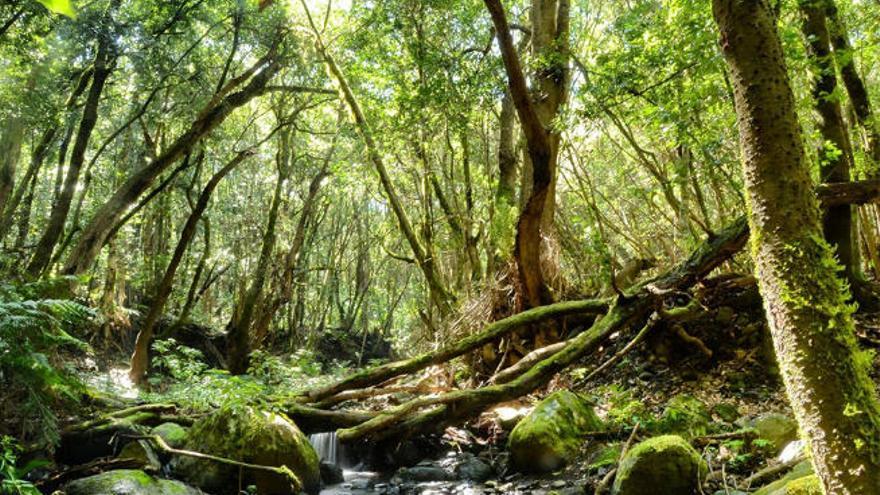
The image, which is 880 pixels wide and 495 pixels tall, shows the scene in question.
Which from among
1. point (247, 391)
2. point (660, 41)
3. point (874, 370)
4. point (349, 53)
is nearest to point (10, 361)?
point (247, 391)

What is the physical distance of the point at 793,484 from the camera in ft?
10.4

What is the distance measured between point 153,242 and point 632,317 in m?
17.7

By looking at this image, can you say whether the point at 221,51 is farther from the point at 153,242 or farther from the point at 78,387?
the point at 78,387

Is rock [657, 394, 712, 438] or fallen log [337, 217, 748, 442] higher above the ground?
fallen log [337, 217, 748, 442]

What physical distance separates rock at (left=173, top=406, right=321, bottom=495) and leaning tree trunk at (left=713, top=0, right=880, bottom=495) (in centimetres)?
552

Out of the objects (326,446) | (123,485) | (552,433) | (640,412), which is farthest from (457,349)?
(123,485)

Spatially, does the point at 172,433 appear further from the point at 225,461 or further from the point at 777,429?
the point at 777,429

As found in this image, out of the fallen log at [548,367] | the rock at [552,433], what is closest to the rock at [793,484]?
the rock at [552,433]

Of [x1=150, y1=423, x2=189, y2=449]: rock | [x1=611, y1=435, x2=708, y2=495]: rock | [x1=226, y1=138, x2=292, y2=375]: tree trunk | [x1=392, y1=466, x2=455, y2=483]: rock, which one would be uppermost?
[x1=226, y1=138, x2=292, y2=375]: tree trunk

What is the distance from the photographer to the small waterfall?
7.88 metres

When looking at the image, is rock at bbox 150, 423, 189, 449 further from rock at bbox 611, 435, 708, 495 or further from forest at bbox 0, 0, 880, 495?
rock at bbox 611, 435, 708, 495

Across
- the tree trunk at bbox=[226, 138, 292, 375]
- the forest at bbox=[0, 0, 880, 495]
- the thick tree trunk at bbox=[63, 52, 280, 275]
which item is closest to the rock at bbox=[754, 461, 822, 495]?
the forest at bbox=[0, 0, 880, 495]

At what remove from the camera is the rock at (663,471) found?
174 inches

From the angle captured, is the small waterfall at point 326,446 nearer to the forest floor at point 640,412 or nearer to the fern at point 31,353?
the forest floor at point 640,412
